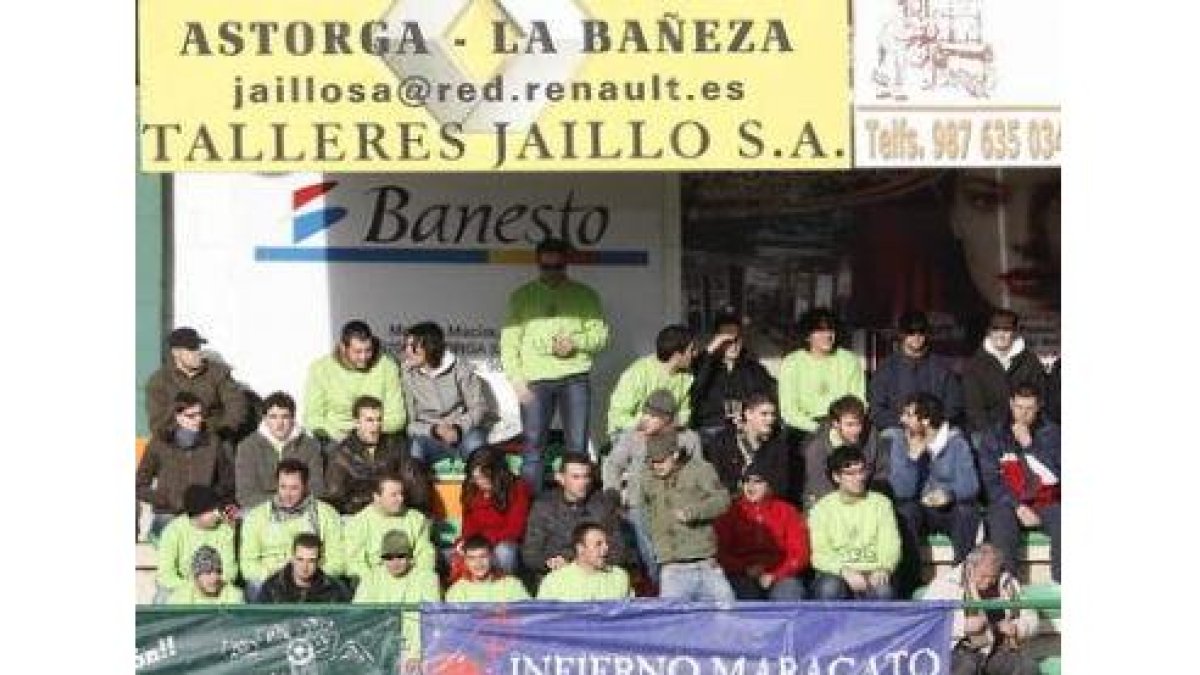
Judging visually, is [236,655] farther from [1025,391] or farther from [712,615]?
Result: [1025,391]

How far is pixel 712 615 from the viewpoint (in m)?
16.4

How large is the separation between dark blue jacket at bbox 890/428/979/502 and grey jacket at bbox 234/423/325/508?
3.38 metres

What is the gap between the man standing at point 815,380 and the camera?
18.7 metres

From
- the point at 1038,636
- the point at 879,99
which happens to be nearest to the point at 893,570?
the point at 1038,636

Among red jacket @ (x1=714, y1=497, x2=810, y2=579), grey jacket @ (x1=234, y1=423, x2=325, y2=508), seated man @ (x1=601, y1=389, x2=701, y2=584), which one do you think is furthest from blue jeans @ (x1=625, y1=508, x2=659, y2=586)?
grey jacket @ (x1=234, y1=423, x2=325, y2=508)

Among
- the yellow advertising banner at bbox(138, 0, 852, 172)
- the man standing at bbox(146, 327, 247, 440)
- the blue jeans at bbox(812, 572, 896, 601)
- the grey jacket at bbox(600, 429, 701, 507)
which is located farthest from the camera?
the man standing at bbox(146, 327, 247, 440)

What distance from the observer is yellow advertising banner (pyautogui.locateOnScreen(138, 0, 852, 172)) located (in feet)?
56.1

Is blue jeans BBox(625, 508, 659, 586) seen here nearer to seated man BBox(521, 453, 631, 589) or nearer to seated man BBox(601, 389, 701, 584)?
seated man BBox(601, 389, 701, 584)

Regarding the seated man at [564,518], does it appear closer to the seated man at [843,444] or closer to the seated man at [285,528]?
the seated man at [285,528]

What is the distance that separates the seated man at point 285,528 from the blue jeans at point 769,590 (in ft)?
7.37

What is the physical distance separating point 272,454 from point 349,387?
69 centimetres

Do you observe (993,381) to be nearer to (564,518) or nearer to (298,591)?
(564,518)

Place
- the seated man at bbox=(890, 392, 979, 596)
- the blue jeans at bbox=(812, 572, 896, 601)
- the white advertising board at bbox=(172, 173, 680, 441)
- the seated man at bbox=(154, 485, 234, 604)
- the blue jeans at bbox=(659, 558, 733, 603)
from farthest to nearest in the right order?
the white advertising board at bbox=(172, 173, 680, 441) → the seated man at bbox=(890, 392, 979, 596) → the seated man at bbox=(154, 485, 234, 604) → the blue jeans at bbox=(812, 572, 896, 601) → the blue jeans at bbox=(659, 558, 733, 603)

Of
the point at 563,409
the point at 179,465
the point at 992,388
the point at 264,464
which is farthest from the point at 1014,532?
the point at 179,465
